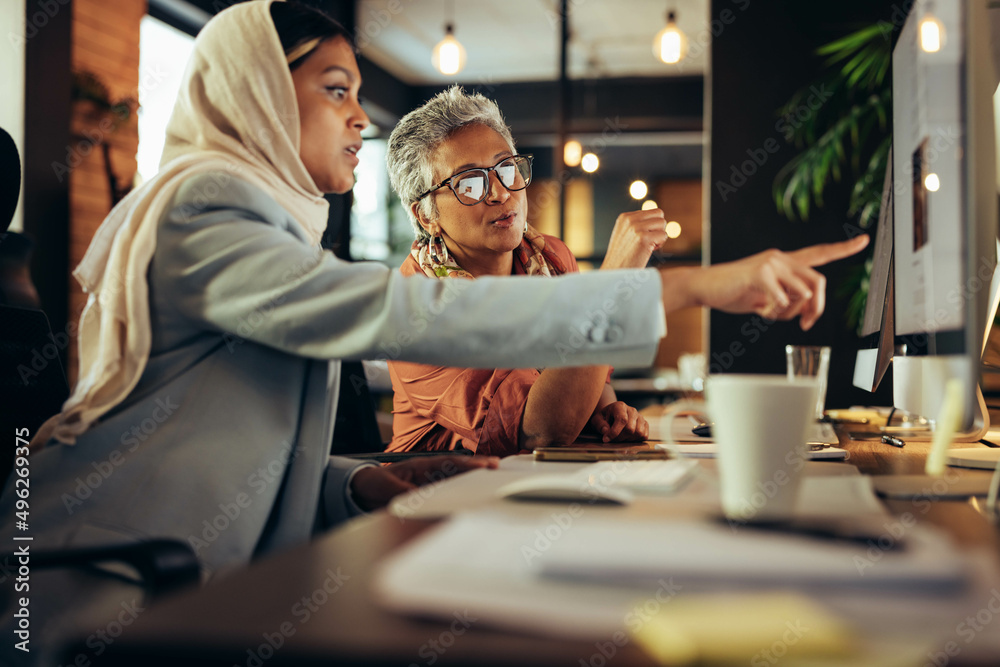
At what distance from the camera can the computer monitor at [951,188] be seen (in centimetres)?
65

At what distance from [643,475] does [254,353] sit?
43 cm

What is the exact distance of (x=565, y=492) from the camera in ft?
2.04

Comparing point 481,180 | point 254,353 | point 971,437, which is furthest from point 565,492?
point 481,180

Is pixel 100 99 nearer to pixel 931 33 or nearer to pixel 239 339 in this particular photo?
pixel 239 339

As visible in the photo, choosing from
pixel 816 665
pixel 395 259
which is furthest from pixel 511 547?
pixel 395 259

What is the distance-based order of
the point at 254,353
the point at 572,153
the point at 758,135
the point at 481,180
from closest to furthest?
the point at 254,353, the point at 481,180, the point at 758,135, the point at 572,153

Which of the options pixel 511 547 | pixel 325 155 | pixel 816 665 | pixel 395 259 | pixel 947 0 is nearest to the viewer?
pixel 816 665

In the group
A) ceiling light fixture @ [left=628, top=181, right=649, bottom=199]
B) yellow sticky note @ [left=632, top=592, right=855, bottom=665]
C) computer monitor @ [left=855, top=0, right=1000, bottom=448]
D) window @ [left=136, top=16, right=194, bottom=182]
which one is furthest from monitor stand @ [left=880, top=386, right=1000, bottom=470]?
ceiling light fixture @ [left=628, top=181, right=649, bottom=199]

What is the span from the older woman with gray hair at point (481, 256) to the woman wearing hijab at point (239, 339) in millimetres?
417

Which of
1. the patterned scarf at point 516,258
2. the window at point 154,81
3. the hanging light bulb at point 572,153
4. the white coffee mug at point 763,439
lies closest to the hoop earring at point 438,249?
the patterned scarf at point 516,258

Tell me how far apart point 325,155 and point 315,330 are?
0.37m

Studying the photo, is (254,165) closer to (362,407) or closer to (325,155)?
(325,155)

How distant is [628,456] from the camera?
37.8 inches

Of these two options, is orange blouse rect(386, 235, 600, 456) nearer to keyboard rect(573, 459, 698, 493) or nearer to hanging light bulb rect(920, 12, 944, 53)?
keyboard rect(573, 459, 698, 493)
